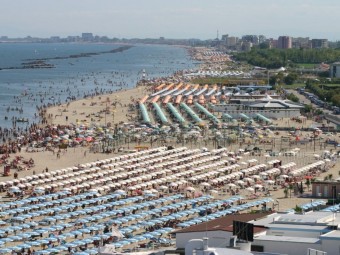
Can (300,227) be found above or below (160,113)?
above

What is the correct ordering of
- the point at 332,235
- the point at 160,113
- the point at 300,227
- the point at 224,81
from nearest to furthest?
the point at 332,235 → the point at 300,227 → the point at 160,113 → the point at 224,81

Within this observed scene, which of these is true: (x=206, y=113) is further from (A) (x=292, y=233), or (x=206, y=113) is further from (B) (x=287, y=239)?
(B) (x=287, y=239)

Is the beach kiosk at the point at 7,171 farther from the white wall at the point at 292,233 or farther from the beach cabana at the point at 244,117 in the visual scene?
the white wall at the point at 292,233

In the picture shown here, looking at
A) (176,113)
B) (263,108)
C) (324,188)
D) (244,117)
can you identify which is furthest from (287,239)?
(263,108)

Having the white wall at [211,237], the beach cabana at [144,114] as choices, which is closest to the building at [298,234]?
the white wall at [211,237]

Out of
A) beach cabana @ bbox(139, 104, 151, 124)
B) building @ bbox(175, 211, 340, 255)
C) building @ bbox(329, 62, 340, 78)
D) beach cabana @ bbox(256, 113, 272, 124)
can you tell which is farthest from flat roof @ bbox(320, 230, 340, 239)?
building @ bbox(329, 62, 340, 78)

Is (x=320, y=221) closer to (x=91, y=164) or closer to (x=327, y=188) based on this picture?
(x=327, y=188)

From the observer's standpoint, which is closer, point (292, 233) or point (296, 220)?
point (292, 233)

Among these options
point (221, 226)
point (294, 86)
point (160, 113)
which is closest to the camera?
point (221, 226)

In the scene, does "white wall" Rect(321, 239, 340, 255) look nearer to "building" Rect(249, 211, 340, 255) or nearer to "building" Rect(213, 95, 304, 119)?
"building" Rect(249, 211, 340, 255)
